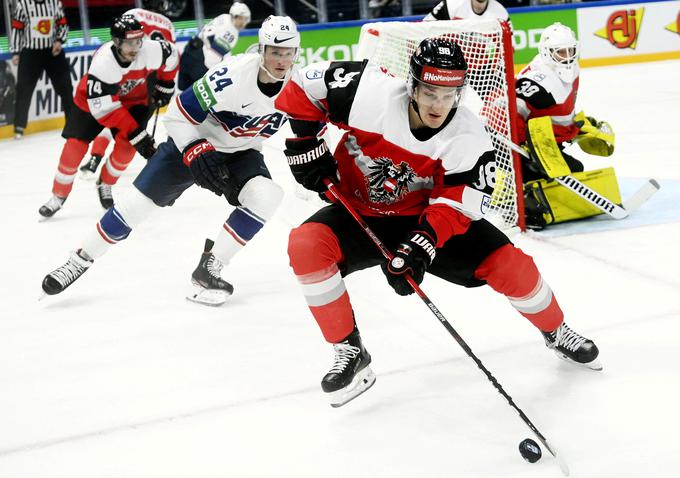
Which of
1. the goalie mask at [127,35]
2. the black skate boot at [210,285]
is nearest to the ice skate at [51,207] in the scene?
the goalie mask at [127,35]

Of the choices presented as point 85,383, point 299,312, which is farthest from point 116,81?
point 85,383

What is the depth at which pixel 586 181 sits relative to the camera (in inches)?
166

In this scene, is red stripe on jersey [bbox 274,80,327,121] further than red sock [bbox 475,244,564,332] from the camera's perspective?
Yes

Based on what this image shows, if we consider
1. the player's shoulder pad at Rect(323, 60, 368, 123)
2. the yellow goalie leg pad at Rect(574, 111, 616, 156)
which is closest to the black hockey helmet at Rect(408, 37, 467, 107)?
the player's shoulder pad at Rect(323, 60, 368, 123)

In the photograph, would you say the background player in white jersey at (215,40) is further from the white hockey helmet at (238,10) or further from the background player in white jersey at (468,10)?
the background player in white jersey at (468,10)

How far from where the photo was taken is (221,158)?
3.40 m

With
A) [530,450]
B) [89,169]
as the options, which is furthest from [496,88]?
[89,169]

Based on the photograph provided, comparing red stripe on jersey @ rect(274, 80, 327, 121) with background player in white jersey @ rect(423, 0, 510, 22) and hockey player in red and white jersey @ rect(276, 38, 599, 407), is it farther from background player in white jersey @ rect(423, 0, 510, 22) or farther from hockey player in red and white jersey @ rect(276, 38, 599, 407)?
background player in white jersey @ rect(423, 0, 510, 22)

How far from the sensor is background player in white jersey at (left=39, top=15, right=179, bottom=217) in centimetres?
470

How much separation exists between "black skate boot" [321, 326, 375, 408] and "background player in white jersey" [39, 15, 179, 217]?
2.73 meters

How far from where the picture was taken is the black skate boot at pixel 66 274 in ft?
11.3

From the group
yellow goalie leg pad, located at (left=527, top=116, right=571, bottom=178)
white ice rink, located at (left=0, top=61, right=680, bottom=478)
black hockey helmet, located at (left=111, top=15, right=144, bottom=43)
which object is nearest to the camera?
white ice rink, located at (left=0, top=61, right=680, bottom=478)

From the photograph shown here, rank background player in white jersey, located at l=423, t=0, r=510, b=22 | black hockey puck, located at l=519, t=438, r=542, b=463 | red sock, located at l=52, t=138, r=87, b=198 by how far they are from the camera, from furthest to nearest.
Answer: background player in white jersey, located at l=423, t=0, r=510, b=22 → red sock, located at l=52, t=138, r=87, b=198 → black hockey puck, located at l=519, t=438, r=542, b=463

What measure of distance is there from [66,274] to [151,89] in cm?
222
